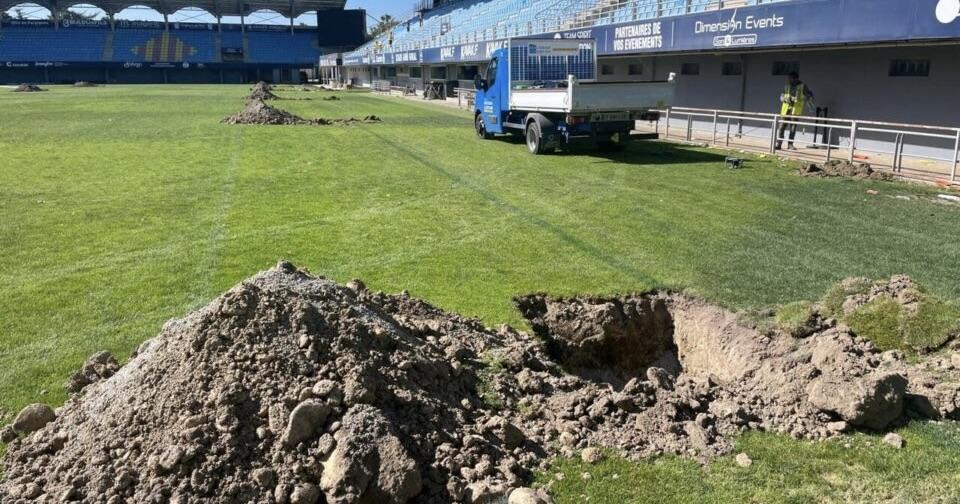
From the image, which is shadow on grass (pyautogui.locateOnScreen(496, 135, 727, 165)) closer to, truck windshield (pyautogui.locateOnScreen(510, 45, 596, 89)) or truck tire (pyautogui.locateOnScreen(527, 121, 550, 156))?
truck tire (pyautogui.locateOnScreen(527, 121, 550, 156))

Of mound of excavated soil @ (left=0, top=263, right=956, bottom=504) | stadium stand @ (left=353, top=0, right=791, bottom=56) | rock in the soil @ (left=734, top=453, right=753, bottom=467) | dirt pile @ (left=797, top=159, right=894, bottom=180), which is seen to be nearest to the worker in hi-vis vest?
stadium stand @ (left=353, top=0, right=791, bottom=56)

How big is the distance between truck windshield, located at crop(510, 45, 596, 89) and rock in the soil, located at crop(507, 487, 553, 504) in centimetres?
1687

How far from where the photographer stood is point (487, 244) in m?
8.94

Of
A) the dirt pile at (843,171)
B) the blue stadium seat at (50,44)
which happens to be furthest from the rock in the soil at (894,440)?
the blue stadium seat at (50,44)

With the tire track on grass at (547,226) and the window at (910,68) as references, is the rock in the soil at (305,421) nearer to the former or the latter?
the tire track on grass at (547,226)

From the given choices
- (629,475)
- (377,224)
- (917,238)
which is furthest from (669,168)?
(629,475)

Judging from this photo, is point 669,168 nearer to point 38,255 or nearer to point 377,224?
point 377,224

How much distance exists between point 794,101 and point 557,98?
6254 millimetres

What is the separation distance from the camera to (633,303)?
6.98 m

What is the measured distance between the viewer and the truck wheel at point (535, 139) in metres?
17.7

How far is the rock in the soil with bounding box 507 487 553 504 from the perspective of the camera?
11.5ft

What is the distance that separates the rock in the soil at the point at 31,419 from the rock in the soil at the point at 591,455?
10.6 ft

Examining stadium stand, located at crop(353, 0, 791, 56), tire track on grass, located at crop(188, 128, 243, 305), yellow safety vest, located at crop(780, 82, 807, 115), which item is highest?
stadium stand, located at crop(353, 0, 791, 56)

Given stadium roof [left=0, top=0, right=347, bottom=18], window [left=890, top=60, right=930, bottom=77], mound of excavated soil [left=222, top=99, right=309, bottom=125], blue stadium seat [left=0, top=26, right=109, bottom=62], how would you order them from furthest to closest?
stadium roof [left=0, top=0, right=347, bottom=18] → blue stadium seat [left=0, top=26, right=109, bottom=62] → mound of excavated soil [left=222, top=99, right=309, bottom=125] → window [left=890, top=60, right=930, bottom=77]
